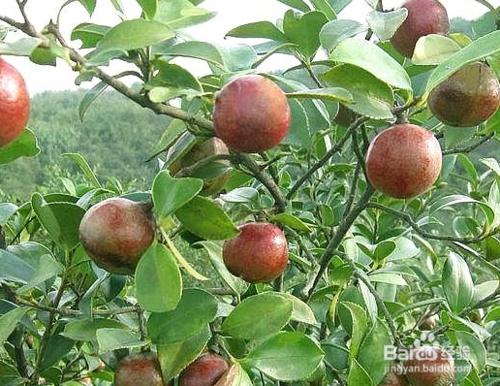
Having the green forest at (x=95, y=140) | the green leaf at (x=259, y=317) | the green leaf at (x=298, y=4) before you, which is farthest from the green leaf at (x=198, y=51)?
the green forest at (x=95, y=140)

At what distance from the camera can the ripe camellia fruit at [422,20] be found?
32.3 inches

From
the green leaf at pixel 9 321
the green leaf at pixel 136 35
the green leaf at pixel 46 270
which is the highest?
the green leaf at pixel 136 35

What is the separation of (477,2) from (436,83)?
13.0 inches

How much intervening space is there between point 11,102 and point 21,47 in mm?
42

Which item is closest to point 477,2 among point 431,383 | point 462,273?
point 462,273

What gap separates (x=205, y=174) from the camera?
2.52 ft

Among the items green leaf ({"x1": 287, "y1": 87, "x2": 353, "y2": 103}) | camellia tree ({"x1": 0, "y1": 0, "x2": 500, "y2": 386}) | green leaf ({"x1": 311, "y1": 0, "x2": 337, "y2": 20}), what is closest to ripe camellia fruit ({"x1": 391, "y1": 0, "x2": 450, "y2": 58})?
camellia tree ({"x1": 0, "y1": 0, "x2": 500, "y2": 386})

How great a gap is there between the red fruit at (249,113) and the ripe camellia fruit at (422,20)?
25 centimetres

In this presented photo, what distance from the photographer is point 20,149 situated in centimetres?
90

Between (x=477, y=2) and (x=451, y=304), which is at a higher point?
(x=477, y=2)

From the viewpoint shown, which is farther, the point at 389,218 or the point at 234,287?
the point at 389,218

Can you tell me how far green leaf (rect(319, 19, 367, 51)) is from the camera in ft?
2.54

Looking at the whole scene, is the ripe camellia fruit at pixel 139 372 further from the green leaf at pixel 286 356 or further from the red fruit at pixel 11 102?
the red fruit at pixel 11 102

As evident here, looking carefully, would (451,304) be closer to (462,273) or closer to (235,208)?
(462,273)
